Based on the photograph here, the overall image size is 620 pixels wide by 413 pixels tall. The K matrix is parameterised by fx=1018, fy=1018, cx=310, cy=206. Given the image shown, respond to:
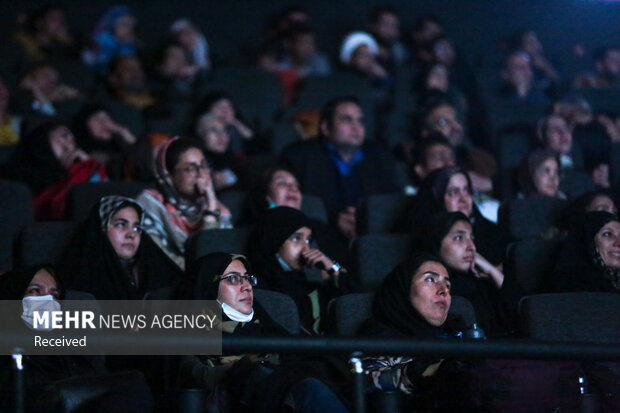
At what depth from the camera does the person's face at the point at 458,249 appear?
4.06 metres

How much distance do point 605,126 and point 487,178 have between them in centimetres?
109

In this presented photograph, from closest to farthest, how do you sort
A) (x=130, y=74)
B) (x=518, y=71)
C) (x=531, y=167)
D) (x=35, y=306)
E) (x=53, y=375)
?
(x=53, y=375)
(x=35, y=306)
(x=531, y=167)
(x=130, y=74)
(x=518, y=71)

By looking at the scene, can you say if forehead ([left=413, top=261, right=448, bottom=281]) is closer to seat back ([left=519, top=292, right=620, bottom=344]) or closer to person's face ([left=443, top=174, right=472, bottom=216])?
seat back ([left=519, top=292, right=620, bottom=344])

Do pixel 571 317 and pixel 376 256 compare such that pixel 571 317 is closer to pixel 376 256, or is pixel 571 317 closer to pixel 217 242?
pixel 376 256

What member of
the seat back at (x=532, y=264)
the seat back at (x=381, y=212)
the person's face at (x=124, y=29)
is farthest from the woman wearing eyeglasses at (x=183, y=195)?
the person's face at (x=124, y=29)

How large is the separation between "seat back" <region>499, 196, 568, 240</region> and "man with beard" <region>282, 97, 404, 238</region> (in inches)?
34.3

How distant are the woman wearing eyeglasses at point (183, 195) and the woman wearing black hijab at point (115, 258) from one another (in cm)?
22

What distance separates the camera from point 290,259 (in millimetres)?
4000

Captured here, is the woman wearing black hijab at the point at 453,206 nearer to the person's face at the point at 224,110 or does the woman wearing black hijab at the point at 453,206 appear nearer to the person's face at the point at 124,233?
the person's face at the point at 124,233

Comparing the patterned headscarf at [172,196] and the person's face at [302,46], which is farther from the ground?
the person's face at [302,46]

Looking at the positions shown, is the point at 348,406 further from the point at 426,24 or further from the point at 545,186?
the point at 426,24

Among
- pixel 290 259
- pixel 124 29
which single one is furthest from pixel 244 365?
pixel 124 29

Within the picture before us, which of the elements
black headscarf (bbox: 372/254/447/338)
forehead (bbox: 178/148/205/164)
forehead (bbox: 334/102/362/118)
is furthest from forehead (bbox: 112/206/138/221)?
forehead (bbox: 334/102/362/118)

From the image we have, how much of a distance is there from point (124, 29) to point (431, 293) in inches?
155
